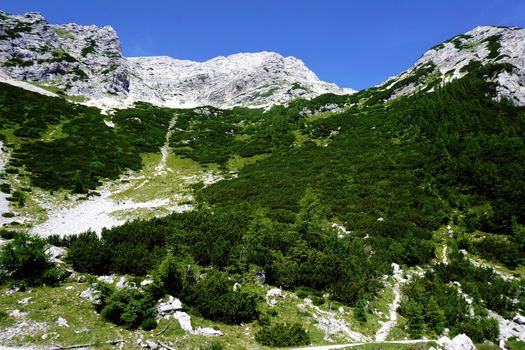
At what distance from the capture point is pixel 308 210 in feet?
82.7

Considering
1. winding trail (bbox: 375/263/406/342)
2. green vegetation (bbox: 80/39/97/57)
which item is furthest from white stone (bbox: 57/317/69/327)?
green vegetation (bbox: 80/39/97/57)

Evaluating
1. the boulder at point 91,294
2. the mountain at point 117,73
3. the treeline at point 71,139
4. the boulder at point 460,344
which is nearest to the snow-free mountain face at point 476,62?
the mountain at point 117,73

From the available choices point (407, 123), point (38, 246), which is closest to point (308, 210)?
point (38, 246)

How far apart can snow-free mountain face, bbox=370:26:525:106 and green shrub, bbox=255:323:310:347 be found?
52453 mm

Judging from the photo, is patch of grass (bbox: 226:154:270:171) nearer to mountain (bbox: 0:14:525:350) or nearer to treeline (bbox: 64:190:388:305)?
mountain (bbox: 0:14:525:350)

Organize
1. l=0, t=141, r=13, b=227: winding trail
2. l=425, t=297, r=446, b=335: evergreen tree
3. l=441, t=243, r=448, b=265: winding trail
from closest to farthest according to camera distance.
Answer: l=425, t=297, r=446, b=335: evergreen tree → l=441, t=243, r=448, b=265: winding trail → l=0, t=141, r=13, b=227: winding trail

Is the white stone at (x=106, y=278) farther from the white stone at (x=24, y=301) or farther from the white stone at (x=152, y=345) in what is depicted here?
the white stone at (x=152, y=345)

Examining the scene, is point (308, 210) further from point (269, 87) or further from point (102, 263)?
point (269, 87)

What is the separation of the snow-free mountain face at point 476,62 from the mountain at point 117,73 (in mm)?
36304

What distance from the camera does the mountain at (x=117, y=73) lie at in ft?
305

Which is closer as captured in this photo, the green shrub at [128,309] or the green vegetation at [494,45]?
the green shrub at [128,309]

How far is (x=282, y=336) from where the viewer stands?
13016mm

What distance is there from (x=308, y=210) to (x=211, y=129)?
5479 centimetres

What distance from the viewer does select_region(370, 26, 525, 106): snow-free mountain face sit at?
2050 inches
